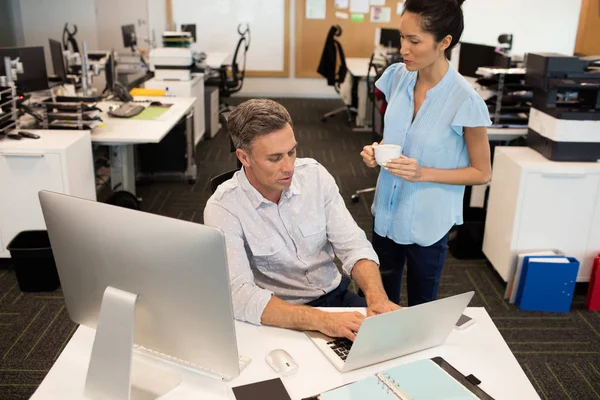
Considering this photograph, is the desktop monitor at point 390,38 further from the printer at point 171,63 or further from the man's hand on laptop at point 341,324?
the man's hand on laptop at point 341,324

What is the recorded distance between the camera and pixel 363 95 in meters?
6.34

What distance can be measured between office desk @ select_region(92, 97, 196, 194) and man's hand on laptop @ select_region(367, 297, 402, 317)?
6.58 feet

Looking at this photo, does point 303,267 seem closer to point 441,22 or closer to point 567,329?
point 441,22

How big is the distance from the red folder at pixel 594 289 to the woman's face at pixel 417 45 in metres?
1.62

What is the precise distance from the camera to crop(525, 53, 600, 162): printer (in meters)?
2.78

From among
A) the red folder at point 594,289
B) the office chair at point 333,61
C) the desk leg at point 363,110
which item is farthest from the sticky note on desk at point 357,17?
the red folder at point 594,289

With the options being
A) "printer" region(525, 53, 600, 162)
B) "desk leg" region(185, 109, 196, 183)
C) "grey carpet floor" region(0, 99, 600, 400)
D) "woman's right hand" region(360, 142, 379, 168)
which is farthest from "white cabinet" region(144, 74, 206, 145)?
"woman's right hand" region(360, 142, 379, 168)

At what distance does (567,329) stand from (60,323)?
2.39 meters

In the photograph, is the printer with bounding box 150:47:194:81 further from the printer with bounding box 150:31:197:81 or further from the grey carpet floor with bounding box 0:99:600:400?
the grey carpet floor with bounding box 0:99:600:400

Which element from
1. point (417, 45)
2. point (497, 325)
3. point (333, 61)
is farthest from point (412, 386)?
point (333, 61)

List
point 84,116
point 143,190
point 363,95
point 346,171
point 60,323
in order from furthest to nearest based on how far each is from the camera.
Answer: point 363,95
point 346,171
point 143,190
point 84,116
point 60,323

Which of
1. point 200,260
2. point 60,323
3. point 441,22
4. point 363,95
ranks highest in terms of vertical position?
point 441,22

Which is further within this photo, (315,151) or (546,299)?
(315,151)

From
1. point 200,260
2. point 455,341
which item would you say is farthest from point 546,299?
point 200,260
